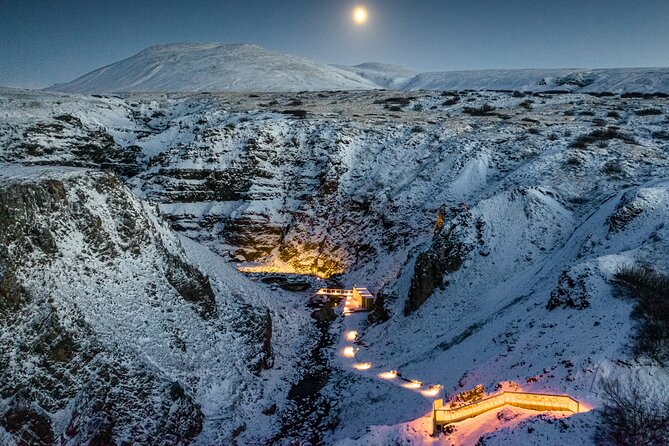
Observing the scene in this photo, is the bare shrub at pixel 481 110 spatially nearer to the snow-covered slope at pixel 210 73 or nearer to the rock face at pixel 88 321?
the snow-covered slope at pixel 210 73

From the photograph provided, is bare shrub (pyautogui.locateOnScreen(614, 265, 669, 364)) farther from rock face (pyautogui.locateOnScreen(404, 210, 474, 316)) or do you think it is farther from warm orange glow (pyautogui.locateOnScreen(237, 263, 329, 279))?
warm orange glow (pyautogui.locateOnScreen(237, 263, 329, 279))

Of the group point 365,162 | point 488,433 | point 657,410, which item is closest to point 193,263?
point 488,433

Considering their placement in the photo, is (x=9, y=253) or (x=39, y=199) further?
(x=39, y=199)

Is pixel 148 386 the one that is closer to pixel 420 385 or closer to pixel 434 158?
pixel 420 385

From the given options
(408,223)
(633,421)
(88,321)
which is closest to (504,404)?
(633,421)

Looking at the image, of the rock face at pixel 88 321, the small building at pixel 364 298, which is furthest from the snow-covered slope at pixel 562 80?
the rock face at pixel 88 321

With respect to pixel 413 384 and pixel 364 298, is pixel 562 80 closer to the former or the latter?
pixel 364 298

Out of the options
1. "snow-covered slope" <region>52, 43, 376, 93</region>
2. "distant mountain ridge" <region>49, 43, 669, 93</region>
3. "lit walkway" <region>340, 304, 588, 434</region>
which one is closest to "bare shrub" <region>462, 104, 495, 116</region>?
"distant mountain ridge" <region>49, 43, 669, 93</region>
